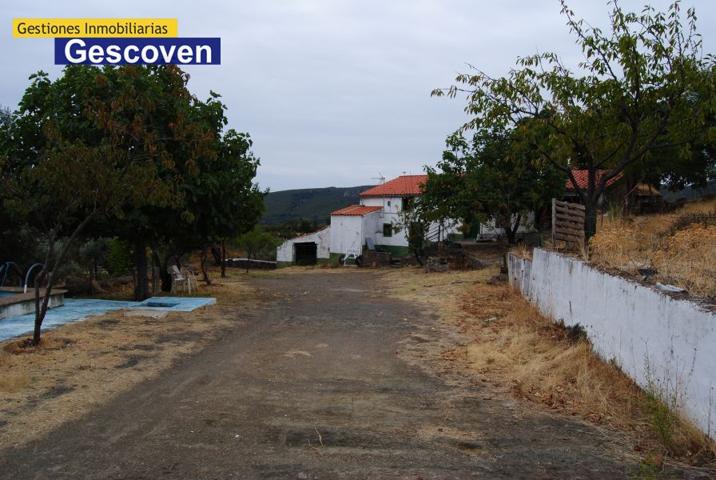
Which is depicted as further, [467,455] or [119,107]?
[119,107]

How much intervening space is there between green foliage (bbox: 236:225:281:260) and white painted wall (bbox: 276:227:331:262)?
0.54 meters

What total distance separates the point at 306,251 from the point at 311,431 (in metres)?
39.8

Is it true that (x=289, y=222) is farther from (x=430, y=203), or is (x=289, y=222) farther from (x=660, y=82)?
(x=660, y=82)

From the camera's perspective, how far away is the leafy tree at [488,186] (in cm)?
2764

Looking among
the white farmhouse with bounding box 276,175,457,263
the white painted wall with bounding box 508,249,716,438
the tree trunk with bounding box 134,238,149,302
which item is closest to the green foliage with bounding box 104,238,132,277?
the tree trunk with bounding box 134,238,149,302

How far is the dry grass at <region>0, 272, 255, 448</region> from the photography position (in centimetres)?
614

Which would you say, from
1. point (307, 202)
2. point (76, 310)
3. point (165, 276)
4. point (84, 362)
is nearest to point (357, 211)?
point (307, 202)

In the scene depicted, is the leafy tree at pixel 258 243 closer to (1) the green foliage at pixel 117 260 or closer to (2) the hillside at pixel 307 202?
(2) the hillside at pixel 307 202

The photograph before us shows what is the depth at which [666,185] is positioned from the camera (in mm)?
32531

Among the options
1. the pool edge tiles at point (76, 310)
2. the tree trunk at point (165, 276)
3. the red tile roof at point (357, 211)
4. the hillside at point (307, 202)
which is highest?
the hillside at point (307, 202)

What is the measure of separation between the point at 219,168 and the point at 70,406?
32.6ft

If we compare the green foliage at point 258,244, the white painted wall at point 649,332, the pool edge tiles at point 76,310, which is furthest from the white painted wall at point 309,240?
the white painted wall at point 649,332

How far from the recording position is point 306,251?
45312mm

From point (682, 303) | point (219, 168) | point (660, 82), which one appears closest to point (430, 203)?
point (219, 168)
